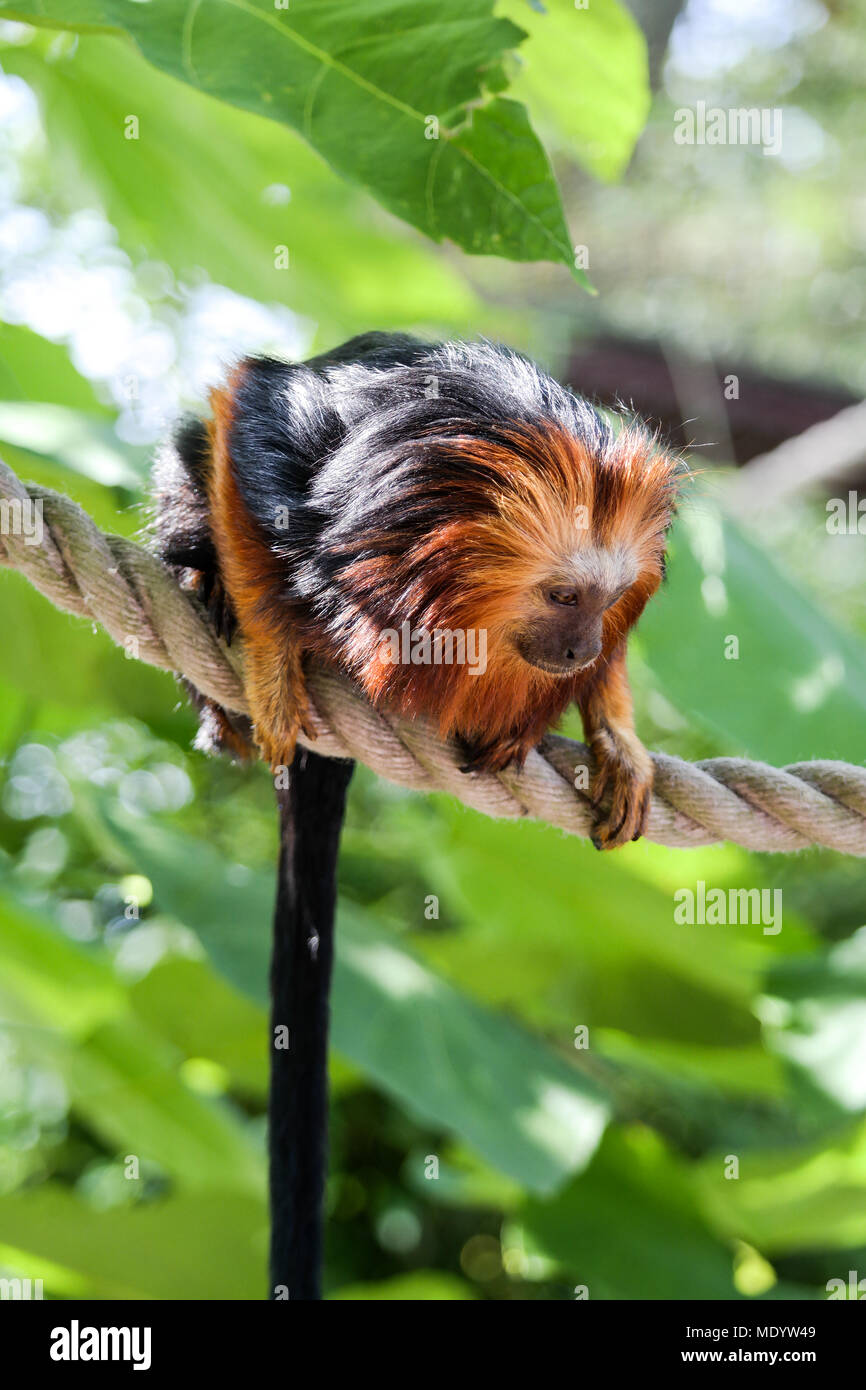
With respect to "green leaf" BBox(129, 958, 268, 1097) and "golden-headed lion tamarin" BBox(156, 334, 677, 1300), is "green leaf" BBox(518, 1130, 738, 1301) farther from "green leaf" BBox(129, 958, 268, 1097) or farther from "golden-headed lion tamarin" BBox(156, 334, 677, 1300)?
"golden-headed lion tamarin" BBox(156, 334, 677, 1300)

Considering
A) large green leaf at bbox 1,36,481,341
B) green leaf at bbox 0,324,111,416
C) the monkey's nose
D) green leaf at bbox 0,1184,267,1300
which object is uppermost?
large green leaf at bbox 1,36,481,341

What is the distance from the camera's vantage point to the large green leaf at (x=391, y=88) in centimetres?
151

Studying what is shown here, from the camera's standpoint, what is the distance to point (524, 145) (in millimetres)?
1507

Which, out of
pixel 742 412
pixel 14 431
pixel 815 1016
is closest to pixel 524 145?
pixel 14 431

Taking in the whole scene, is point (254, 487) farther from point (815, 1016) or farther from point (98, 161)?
point (815, 1016)

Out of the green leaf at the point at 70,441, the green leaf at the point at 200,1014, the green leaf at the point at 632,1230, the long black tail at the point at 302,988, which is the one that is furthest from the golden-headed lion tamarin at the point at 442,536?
the green leaf at the point at 632,1230

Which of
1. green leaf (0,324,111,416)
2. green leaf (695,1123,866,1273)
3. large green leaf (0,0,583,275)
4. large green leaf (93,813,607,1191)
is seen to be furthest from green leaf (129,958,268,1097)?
large green leaf (0,0,583,275)

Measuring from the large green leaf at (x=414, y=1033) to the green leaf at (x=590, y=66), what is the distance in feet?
5.71

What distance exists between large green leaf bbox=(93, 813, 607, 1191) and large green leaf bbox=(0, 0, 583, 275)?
165cm

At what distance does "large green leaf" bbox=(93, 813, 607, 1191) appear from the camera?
2574 millimetres

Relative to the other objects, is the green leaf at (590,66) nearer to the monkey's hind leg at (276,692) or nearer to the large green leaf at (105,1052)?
the monkey's hind leg at (276,692)

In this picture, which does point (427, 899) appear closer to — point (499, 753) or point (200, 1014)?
point (200, 1014)

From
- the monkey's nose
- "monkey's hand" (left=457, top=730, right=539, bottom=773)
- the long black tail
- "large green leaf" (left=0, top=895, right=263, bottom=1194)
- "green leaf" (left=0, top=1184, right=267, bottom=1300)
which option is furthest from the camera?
"large green leaf" (left=0, top=895, right=263, bottom=1194)

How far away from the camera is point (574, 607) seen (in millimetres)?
1633
